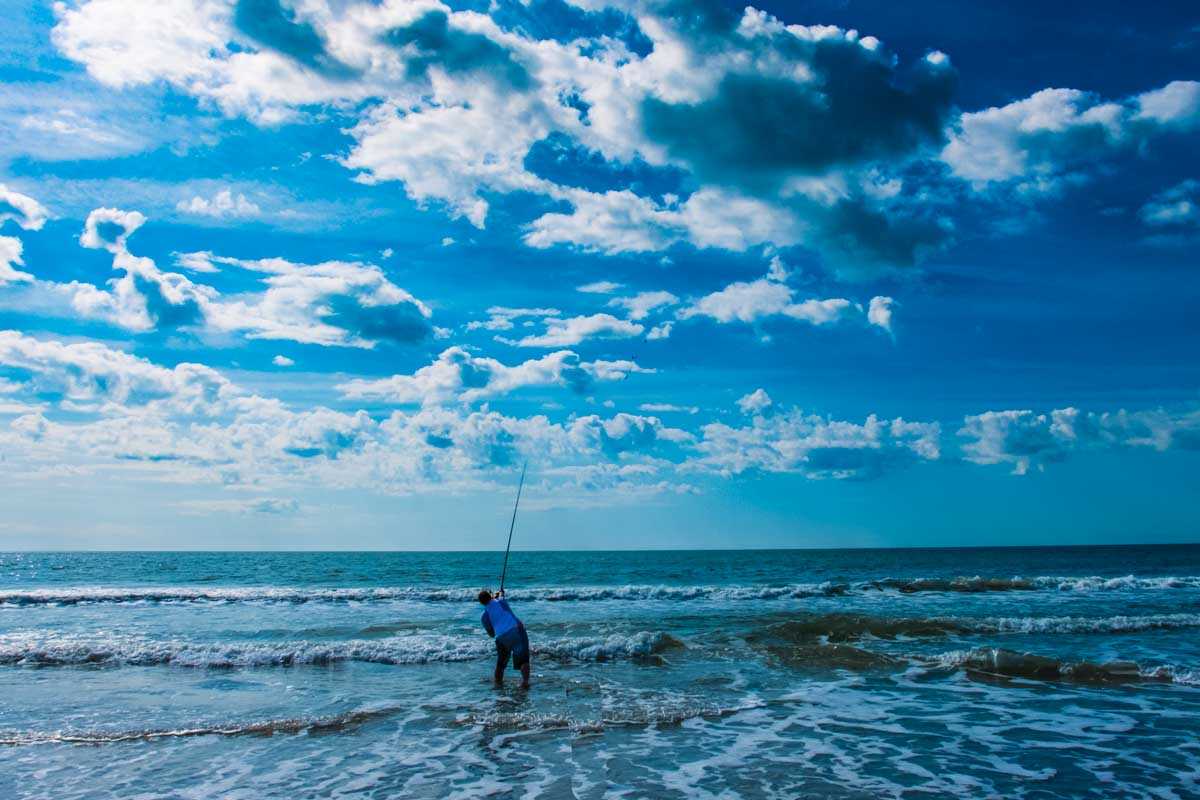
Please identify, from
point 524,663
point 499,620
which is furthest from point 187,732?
point 524,663

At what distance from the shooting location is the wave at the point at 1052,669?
14.9 metres

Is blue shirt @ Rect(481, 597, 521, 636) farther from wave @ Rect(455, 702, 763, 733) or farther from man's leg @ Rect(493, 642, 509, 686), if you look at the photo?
wave @ Rect(455, 702, 763, 733)

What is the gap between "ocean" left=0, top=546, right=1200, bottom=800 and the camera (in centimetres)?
903

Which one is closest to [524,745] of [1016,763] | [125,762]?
[125,762]

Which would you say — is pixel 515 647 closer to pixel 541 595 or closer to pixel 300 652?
pixel 300 652

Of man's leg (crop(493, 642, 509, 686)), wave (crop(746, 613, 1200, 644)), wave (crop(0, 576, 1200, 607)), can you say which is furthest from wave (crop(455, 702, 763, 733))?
wave (crop(0, 576, 1200, 607))

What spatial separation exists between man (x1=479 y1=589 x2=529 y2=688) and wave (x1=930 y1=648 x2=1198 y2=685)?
9297 millimetres

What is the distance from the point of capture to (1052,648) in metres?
18.6

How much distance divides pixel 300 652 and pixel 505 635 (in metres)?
6.63

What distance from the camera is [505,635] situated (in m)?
14.9

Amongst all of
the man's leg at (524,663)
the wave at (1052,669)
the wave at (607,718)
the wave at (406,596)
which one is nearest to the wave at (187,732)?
the wave at (607,718)

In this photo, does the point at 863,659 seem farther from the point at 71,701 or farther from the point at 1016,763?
the point at 71,701

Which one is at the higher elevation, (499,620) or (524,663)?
(499,620)

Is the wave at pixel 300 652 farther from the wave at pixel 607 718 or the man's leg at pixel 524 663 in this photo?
the wave at pixel 607 718
